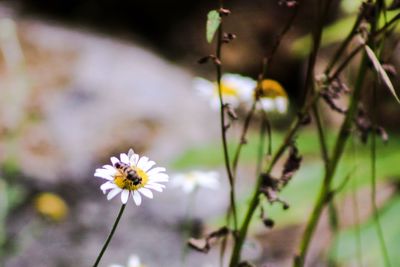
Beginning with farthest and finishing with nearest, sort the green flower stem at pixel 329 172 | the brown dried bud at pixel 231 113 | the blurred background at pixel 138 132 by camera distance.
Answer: the blurred background at pixel 138 132 < the green flower stem at pixel 329 172 < the brown dried bud at pixel 231 113

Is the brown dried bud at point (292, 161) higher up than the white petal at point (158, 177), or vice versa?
the brown dried bud at point (292, 161)

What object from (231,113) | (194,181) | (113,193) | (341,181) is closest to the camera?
(113,193)

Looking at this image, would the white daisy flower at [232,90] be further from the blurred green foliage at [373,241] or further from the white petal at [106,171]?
the white petal at [106,171]

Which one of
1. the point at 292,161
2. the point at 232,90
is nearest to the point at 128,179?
the point at 292,161

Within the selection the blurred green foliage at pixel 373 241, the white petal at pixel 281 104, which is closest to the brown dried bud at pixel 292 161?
the white petal at pixel 281 104

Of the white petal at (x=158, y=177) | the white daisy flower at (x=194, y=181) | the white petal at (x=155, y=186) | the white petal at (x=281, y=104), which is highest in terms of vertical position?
the white petal at (x=281, y=104)

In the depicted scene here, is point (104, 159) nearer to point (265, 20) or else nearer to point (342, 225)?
point (342, 225)

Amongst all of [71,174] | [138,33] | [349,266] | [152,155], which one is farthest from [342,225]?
[138,33]

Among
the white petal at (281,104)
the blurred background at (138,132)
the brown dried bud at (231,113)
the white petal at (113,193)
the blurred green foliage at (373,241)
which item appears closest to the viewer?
the white petal at (113,193)

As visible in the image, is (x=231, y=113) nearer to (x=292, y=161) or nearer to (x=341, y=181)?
(x=292, y=161)
